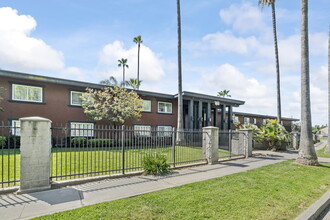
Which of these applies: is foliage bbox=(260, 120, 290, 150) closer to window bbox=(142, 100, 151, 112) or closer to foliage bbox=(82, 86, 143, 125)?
window bbox=(142, 100, 151, 112)

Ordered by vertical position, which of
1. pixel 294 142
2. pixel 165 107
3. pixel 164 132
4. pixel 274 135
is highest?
pixel 165 107

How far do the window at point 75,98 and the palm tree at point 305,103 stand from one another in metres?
15.0

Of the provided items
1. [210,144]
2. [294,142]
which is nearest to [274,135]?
[294,142]

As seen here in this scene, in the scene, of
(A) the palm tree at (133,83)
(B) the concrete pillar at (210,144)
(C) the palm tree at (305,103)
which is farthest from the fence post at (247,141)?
(A) the palm tree at (133,83)

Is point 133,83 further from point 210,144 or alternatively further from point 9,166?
point 9,166

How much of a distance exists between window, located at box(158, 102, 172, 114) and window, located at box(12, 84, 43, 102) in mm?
10374

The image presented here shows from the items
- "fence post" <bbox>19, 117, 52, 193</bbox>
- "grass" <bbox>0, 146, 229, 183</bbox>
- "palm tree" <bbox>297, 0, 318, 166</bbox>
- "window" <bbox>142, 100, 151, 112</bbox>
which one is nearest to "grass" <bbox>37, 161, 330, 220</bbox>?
"fence post" <bbox>19, 117, 52, 193</bbox>

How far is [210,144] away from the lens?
391 inches

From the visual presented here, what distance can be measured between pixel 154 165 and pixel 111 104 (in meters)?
10.4

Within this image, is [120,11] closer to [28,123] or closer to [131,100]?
[131,100]

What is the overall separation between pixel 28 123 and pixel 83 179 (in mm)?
2290

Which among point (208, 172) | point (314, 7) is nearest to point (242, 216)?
point (208, 172)

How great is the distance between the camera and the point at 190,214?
4082 millimetres

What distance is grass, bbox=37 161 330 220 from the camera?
406 cm
